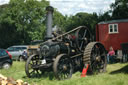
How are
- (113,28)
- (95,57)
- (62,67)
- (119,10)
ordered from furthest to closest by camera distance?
(119,10) → (113,28) → (95,57) → (62,67)

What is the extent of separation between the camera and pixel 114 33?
1905 cm

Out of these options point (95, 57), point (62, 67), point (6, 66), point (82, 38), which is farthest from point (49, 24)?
point (6, 66)

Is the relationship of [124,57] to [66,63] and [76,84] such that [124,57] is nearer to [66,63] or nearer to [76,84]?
[66,63]

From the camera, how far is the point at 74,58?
9391 mm

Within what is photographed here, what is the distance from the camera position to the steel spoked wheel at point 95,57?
924 cm

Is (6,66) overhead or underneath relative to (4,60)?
underneath

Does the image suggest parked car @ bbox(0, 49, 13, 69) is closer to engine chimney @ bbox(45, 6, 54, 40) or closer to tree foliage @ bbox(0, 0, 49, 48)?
engine chimney @ bbox(45, 6, 54, 40)

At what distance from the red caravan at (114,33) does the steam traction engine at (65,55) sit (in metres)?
8.53

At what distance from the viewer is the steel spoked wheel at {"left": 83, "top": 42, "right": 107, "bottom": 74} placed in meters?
9.24

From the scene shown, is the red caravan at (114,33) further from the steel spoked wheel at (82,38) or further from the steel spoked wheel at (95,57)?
the steel spoked wheel at (82,38)

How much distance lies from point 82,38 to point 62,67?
92.8 inches

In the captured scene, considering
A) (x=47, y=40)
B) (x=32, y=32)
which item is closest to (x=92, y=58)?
(x=47, y=40)

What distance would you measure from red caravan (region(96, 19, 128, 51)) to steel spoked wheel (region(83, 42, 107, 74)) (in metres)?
8.47

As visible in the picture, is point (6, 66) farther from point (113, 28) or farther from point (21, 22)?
point (21, 22)
